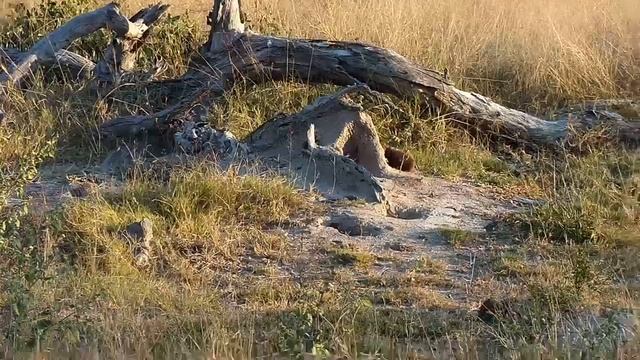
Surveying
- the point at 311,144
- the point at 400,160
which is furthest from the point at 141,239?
the point at 400,160

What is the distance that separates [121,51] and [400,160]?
9.66 ft

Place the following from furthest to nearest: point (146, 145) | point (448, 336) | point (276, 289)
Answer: point (146, 145), point (276, 289), point (448, 336)

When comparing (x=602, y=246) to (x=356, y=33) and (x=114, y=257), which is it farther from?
(x=356, y=33)

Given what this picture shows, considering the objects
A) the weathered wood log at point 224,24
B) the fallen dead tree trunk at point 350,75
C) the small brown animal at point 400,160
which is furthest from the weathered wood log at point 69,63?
the small brown animal at point 400,160

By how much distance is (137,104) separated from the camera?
838cm

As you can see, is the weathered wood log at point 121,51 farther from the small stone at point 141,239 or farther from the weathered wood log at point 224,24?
the small stone at point 141,239

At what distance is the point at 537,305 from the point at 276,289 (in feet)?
4.76

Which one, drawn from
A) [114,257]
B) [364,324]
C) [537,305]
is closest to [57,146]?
[114,257]

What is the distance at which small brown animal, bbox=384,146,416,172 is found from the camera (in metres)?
7.57

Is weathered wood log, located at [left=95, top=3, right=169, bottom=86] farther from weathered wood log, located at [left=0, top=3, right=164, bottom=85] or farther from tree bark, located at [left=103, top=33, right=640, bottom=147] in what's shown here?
tree bark, located at [left=103, top=33, right=640, bottom=147]

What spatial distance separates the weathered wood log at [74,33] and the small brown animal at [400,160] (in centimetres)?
A: 269

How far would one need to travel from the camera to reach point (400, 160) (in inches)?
299

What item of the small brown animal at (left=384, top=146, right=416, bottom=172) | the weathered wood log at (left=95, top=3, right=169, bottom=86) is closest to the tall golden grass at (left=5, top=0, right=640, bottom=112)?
the weathered wood log at (left=95, top=3, right=169, bottom=86)

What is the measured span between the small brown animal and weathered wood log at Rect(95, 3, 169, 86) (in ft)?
8.72
